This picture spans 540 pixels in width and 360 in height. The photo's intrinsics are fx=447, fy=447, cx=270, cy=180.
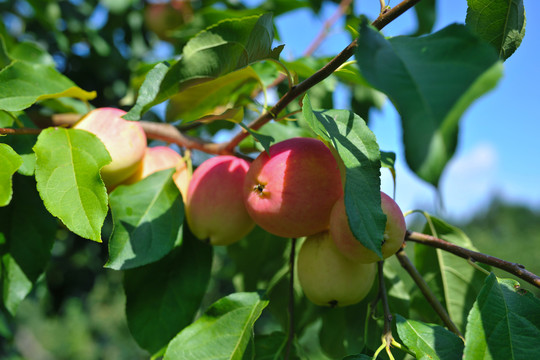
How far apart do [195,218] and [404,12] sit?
0.42m

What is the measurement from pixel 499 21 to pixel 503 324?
0.36m

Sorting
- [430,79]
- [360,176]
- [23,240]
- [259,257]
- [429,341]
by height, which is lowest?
[259,257]

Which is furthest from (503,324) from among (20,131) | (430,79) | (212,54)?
(20,131)

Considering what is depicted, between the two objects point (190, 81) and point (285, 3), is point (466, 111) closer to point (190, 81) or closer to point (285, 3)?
point (190, 81)

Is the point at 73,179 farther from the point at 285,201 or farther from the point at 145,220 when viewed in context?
the point at 285,201

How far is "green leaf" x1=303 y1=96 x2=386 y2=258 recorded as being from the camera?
0.46 metres

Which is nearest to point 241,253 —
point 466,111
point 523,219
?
point 466,111

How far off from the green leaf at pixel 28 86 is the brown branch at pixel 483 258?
0.57m

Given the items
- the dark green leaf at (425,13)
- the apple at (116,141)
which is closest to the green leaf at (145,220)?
the apple at (116,141)

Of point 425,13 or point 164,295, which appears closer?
point 164,295

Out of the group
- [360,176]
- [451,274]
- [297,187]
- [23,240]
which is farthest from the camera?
[451,274]

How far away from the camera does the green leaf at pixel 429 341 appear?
1.70 feet

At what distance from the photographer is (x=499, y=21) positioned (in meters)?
0.55

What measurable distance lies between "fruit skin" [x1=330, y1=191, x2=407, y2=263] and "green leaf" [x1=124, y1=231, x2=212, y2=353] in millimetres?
280
